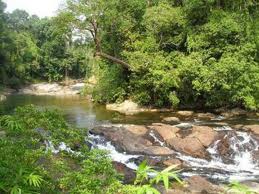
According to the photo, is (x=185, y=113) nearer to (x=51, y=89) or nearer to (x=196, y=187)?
(x=196, y=187)

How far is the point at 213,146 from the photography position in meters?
15.8

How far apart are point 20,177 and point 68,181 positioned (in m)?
2.15

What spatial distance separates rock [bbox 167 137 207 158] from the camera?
50.1ft

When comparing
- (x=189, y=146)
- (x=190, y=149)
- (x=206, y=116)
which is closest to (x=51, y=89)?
(x=206, y=116)

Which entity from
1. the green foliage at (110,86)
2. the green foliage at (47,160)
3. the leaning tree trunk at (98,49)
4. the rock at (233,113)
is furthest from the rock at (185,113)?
the green foliage at (47,160)

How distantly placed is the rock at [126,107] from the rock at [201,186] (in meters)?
14.3

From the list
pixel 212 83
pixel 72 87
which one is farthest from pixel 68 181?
pixel 72 87

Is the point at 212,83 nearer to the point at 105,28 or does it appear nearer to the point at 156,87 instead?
the point at 156,87

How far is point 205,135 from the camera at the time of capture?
1641cm

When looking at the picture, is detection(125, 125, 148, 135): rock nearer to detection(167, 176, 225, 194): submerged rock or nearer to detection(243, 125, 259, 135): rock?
detection(243, 125, 259, 135): rock

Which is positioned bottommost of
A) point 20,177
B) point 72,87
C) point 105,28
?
point 72,87

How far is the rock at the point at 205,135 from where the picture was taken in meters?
16.0

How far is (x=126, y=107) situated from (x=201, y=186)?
16350 mm

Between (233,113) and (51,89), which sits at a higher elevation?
(233,113)
